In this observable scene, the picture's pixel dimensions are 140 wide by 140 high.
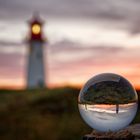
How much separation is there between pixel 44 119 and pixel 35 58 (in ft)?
82.8

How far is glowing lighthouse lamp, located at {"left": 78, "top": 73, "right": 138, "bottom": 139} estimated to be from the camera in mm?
5266

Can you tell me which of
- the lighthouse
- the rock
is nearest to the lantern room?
the lighthouse

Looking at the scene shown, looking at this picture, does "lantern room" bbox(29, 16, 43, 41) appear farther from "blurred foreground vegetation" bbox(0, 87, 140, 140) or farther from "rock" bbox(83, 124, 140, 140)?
"rock" bbox(83, 124, 140, 140)

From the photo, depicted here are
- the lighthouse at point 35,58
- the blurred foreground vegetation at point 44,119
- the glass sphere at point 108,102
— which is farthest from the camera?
the lighthouse at point 35,58

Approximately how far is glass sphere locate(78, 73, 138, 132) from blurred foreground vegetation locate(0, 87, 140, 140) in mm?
9275

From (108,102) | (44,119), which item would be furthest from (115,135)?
(44,119)

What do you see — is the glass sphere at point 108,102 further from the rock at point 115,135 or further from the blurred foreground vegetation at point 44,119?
the blurred foreground vegetation at point 44,119

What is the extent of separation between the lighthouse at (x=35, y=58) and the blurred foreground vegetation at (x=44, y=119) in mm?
16311

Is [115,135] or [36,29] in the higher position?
[36,29]

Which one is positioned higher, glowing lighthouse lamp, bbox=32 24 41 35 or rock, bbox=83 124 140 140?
glowing lighthouse lamp, bbox=32 24 41 35

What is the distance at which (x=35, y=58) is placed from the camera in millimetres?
44625

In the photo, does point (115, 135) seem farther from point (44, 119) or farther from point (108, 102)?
point (44, 119)

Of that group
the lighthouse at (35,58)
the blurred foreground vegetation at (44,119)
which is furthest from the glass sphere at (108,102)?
the lighthouse at (35,58)

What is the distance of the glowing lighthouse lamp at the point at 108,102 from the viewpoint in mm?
5266
